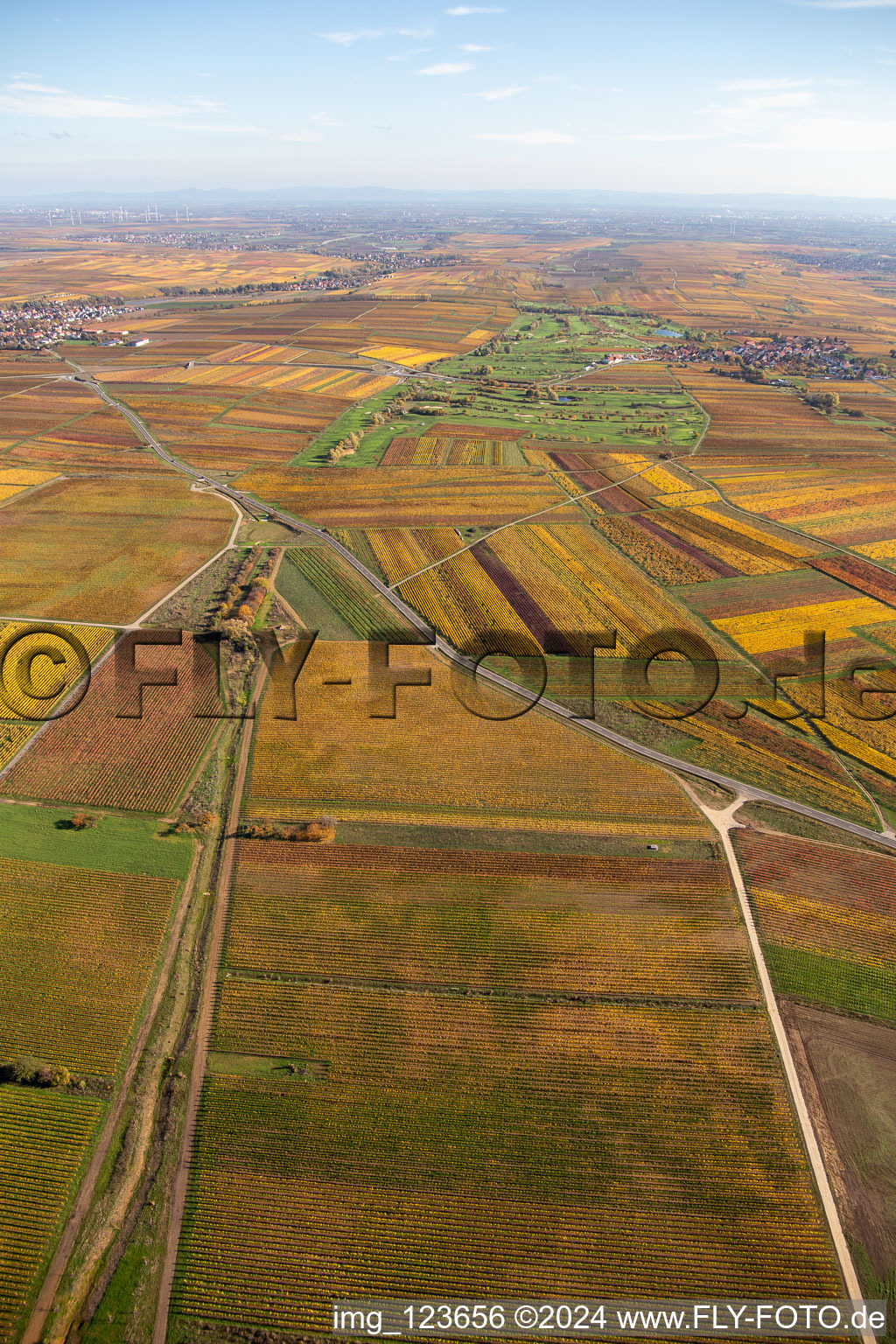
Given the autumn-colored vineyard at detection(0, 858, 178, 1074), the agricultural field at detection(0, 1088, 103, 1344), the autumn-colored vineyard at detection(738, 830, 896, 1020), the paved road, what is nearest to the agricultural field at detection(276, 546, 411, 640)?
the paved road

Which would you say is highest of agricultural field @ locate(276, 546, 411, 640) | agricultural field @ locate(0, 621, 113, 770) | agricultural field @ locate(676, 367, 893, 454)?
agricultural field @ locate(676, 367, 893, 454)

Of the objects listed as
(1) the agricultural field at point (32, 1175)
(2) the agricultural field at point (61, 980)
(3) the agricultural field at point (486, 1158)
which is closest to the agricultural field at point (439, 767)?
(2) the agricultural field at point (61, 980)

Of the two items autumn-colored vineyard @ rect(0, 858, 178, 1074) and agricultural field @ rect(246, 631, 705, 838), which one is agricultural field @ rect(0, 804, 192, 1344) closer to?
autumn-colored vineyard @ rect(0, 858, 178, 1074)

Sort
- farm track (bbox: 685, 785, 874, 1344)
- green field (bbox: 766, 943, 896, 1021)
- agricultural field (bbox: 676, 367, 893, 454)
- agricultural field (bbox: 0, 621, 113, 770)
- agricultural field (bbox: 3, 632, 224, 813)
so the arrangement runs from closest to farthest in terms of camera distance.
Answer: farm track (bbox: 685, 785, 874, 1344), green field (bbox: 766, 943, 896, 1021), agricultural field (bbox: 3, 632, 224, 813), agricultural field (bbox: 0, 621, 113, 770), agricultural field (bbox: 676, 367, 893, 454)

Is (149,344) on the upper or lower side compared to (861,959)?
upper

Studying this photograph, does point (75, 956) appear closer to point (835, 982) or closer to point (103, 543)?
point (835, 982)

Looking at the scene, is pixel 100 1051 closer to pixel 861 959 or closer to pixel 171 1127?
pixel 171 1127

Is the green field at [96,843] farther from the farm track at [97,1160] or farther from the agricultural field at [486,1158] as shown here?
the agricultural field at [486,1158]

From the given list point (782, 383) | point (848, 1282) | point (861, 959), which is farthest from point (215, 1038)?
point (782, 383)

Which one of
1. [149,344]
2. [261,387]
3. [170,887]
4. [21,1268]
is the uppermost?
[149,344]
